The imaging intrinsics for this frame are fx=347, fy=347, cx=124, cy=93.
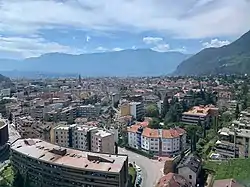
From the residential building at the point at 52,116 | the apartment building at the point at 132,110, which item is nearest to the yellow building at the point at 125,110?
the apartment building at the point at 132,110

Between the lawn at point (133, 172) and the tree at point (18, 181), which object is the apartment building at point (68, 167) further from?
the lawn at point (133, 172)

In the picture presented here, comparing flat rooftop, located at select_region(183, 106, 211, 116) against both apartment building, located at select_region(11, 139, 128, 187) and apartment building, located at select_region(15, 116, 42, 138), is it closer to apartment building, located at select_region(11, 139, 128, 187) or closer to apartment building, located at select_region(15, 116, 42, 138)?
apartment building, located at select_region(15, 116, 42, 138)

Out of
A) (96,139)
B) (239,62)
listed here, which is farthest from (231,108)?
(239,62)

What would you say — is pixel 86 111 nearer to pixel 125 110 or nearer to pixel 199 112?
pixel 125 110

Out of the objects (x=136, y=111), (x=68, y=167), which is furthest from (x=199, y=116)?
(x=68, y=167)

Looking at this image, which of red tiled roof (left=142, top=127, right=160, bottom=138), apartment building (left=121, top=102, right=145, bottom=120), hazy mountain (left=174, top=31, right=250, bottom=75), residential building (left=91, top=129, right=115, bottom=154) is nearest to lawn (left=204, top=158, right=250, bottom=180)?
red tiled roof (left=142, top=127, right=160, bottom=138)
